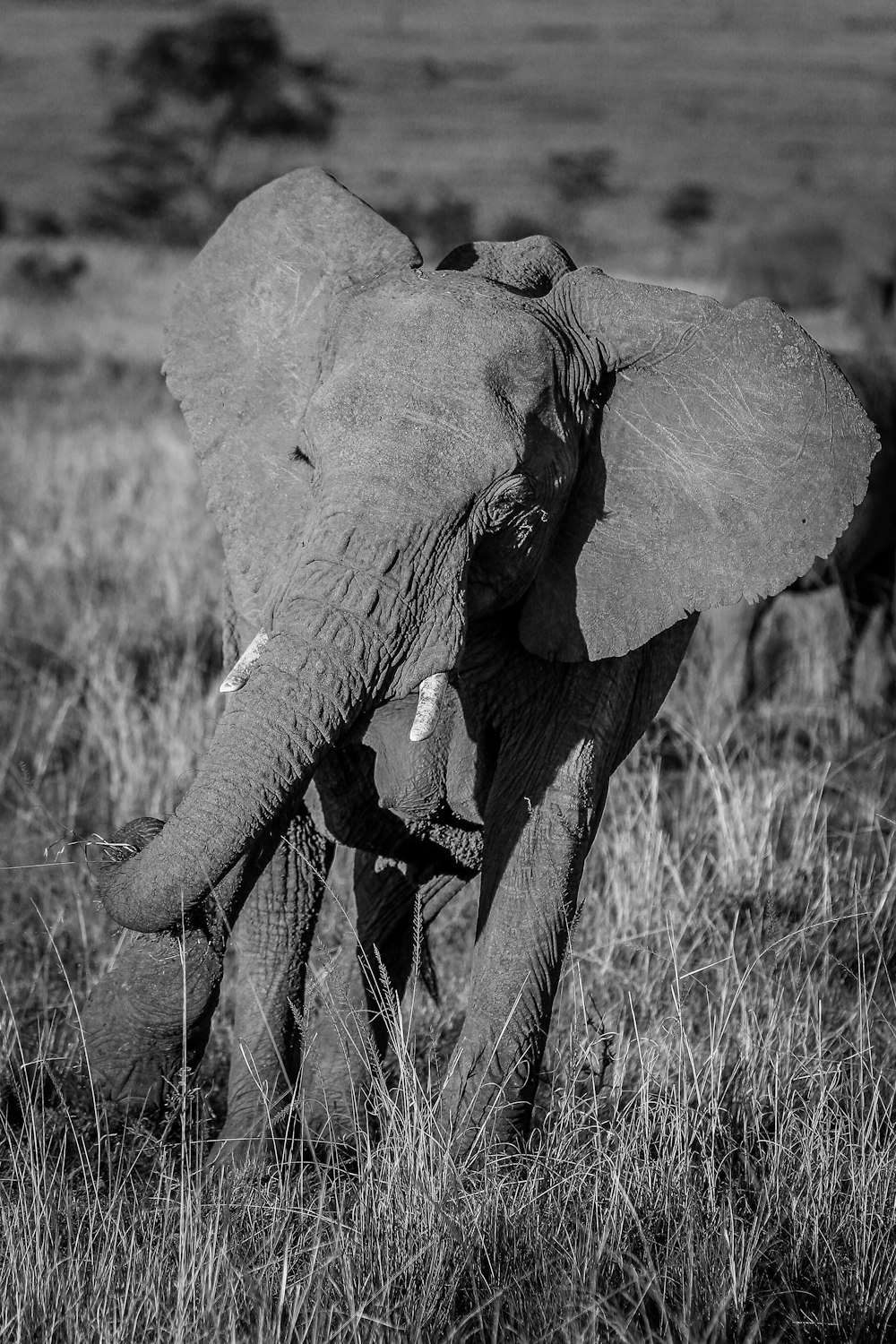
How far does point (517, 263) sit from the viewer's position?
332cm

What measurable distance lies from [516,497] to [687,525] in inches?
19.7

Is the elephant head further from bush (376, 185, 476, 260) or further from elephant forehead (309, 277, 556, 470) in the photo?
bush (376, 185, 476, 260)

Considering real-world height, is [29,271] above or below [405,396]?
below

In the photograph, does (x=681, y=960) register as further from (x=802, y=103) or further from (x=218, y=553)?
(x=802, y=103)

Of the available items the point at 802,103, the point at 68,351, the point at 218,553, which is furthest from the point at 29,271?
the point at 802,103

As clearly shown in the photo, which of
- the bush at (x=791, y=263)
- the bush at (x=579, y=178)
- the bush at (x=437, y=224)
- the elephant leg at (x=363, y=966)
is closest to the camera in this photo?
the elephant leg at (x=363, y=966)

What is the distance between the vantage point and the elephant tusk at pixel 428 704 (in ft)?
9.21

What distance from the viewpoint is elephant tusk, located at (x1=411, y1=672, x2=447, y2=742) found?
111 inches

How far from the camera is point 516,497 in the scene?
9.62 ft

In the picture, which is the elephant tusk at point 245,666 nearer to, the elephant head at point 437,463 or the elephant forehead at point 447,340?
the elephant head at point 437,463

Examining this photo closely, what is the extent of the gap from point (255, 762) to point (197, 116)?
34.7 meters

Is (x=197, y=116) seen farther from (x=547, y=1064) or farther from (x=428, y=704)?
(x=428, y=704)

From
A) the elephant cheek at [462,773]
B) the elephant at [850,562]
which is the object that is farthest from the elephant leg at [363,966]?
the elephant at [850,562]

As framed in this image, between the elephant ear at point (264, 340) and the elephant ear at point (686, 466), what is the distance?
1.49 feet
